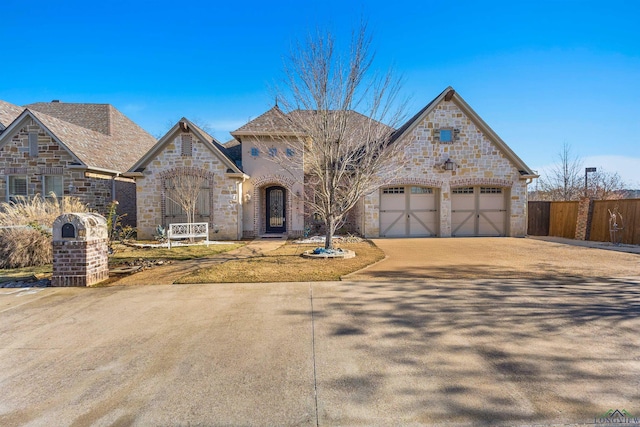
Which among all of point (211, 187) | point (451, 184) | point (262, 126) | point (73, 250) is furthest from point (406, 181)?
point (73, 250)

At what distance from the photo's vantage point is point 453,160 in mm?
16031

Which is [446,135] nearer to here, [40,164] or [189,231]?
[189,231]

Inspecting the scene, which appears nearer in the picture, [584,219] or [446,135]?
[584,219]

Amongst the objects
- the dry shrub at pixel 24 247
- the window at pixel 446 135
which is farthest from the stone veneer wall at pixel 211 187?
the window at pixel 446 135

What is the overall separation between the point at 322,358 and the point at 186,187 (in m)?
13.2

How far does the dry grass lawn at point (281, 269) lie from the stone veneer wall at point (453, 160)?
6.61 meters

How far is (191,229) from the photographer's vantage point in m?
13.6

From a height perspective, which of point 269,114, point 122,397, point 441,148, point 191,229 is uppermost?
point 269,114

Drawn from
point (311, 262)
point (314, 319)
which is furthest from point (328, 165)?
point (314, 319)

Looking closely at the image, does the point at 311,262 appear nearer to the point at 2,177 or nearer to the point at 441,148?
the point at 441,148

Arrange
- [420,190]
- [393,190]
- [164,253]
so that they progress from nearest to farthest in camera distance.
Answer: [164,253] → [393,190] → [420,190]

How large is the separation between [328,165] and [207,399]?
25.4ft

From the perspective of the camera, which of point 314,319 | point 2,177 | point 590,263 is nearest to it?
point 314,319

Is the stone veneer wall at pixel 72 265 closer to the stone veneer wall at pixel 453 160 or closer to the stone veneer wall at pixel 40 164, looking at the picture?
the stone veneer wall at pixel 40 164
